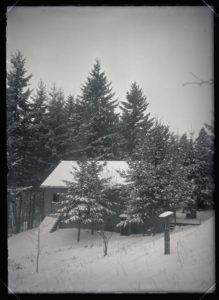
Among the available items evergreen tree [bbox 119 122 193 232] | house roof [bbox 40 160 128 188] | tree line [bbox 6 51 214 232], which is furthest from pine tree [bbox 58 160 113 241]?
house roof [bbox 40 160 128 188]

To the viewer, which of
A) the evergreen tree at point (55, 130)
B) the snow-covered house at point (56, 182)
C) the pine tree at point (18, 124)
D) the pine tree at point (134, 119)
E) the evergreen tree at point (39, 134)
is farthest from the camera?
the pine tree at point (134, 119)

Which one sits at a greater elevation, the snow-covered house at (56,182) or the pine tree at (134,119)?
the pine tree at (134,119)

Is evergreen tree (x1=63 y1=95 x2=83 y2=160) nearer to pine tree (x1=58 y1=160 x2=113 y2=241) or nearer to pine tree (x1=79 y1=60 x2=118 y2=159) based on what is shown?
pine tree (x1=79 y1=60 x2=118 y2=159)

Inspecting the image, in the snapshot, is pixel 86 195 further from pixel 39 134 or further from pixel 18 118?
pixel 39 134

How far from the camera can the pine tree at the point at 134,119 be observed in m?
36.5

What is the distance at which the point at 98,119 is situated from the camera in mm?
36156

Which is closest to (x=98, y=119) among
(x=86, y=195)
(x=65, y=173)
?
(x=65, y=173)

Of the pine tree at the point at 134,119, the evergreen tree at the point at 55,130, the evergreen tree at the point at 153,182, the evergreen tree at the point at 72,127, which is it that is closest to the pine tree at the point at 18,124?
the evergreen tree at the point at 55,130

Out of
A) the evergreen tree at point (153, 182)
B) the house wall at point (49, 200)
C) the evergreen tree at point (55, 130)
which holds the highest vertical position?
the evergreen tree at point (55, 130)

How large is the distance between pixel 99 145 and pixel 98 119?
3428 mm

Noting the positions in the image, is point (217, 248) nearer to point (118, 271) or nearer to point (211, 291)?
point (211, 291)

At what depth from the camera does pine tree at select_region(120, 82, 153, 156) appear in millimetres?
36531

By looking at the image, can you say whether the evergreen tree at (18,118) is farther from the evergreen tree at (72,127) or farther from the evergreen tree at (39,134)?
the evergreen tree at (72,127)
